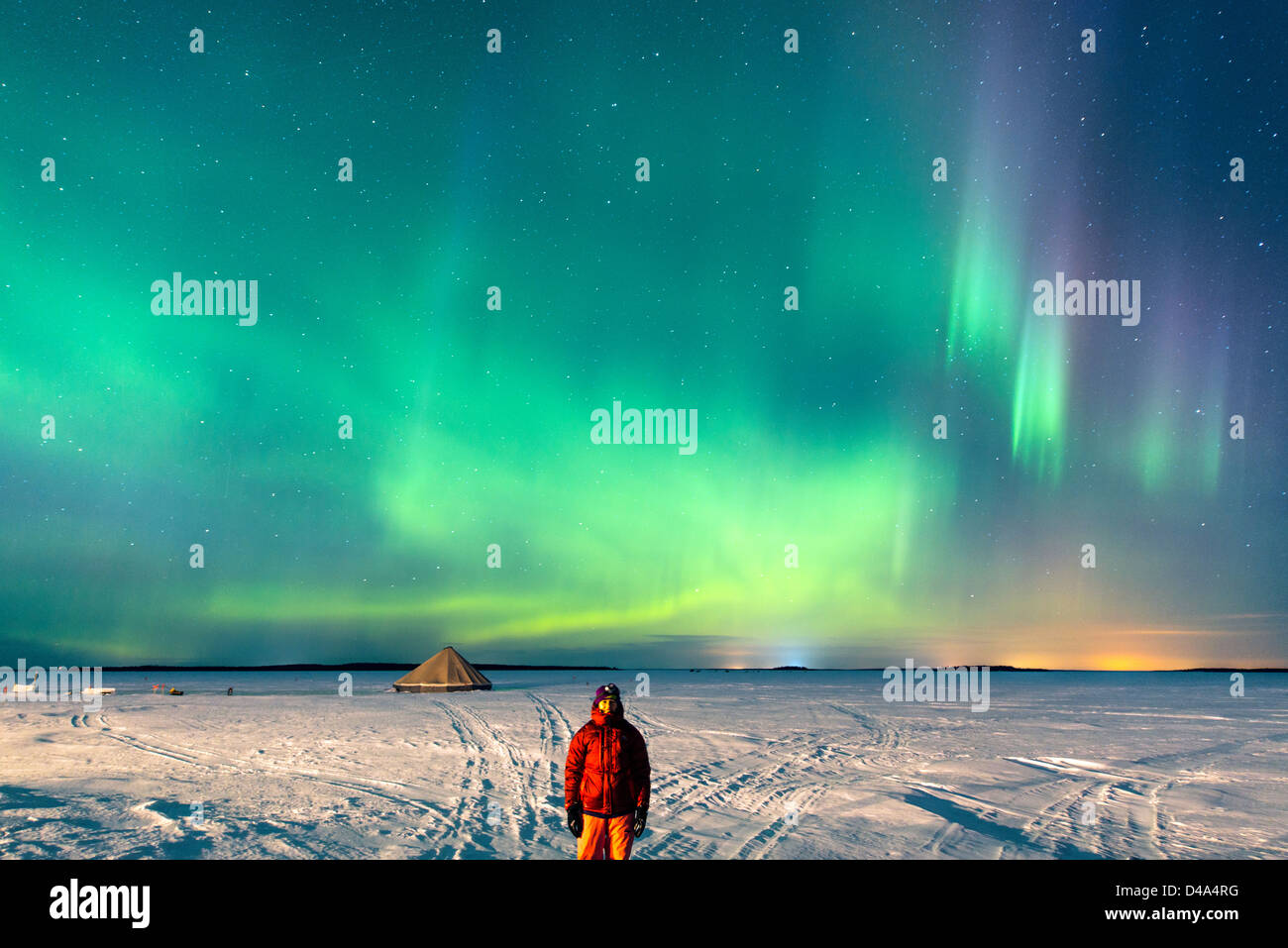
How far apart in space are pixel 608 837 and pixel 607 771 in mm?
646

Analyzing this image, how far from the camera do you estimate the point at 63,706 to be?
103ft

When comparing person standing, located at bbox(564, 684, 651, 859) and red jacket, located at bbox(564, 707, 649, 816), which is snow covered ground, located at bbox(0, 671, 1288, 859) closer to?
person standing, located at bbox(564, 684, 651, 859)

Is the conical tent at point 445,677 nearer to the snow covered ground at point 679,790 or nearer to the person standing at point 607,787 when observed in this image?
the snow covered ground at point 679,790

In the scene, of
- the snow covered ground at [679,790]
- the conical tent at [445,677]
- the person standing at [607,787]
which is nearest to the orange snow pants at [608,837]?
the person standing at [607,787]

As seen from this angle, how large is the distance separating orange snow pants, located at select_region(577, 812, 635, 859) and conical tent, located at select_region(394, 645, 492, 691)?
123 feet

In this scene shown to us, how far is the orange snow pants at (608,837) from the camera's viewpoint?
6.40 metres

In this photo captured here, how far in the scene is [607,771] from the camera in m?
6.34

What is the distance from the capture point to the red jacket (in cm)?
635

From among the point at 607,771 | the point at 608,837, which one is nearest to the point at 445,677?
the point at 608,837

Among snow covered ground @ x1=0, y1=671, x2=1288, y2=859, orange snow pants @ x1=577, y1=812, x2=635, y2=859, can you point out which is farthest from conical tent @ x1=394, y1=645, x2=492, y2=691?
orange snow pants @ x1=577, y1=812, x2=635, y2=859

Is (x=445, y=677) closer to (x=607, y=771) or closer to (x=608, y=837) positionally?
(x=608, y=837)
